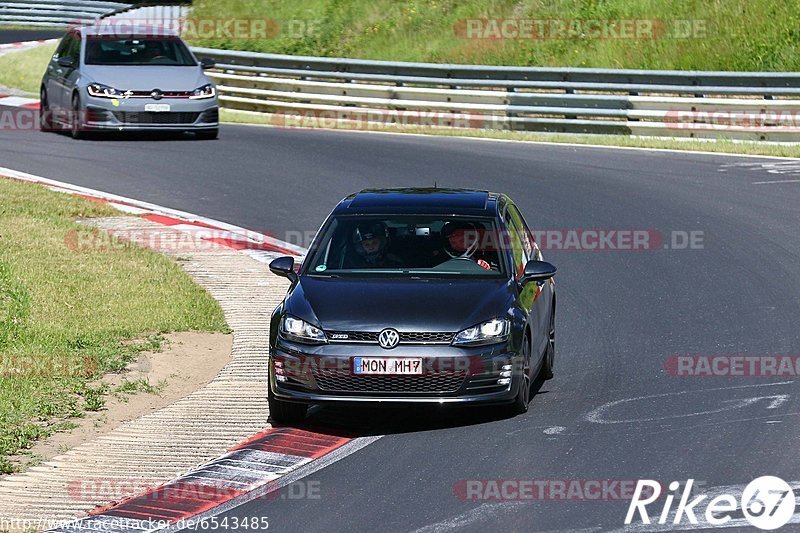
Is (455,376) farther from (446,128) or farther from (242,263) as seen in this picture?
(446,128)

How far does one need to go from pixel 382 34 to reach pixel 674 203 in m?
17.8

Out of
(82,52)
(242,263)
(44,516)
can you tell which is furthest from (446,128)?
(44,516)

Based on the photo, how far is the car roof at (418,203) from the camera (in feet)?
35.1

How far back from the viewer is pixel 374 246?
10.6 meters

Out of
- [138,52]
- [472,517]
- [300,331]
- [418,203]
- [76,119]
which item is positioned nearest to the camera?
[472,517]

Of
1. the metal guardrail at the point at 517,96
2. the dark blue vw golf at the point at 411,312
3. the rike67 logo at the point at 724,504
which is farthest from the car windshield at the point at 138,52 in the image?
the rike67 logo at the point at 724,504

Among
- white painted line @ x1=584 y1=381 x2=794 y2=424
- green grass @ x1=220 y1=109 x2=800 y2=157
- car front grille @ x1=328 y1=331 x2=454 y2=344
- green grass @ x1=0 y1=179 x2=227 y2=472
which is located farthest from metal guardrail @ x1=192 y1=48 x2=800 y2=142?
car front grille @ x1=328 y1=331 x2=454 y2=344

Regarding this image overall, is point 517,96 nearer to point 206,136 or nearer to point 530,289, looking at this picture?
point 206,136

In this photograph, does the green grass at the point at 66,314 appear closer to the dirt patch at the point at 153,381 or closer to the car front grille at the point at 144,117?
the dirt patch at the point at 153,381

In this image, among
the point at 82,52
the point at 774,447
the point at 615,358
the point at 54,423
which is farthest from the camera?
the point at 82,52

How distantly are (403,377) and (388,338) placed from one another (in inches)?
10.5

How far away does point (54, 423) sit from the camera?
9.70 meters

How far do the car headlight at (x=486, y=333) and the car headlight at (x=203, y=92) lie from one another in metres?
14.7

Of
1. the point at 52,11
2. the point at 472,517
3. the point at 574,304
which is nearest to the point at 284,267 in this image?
the point at 472,517
